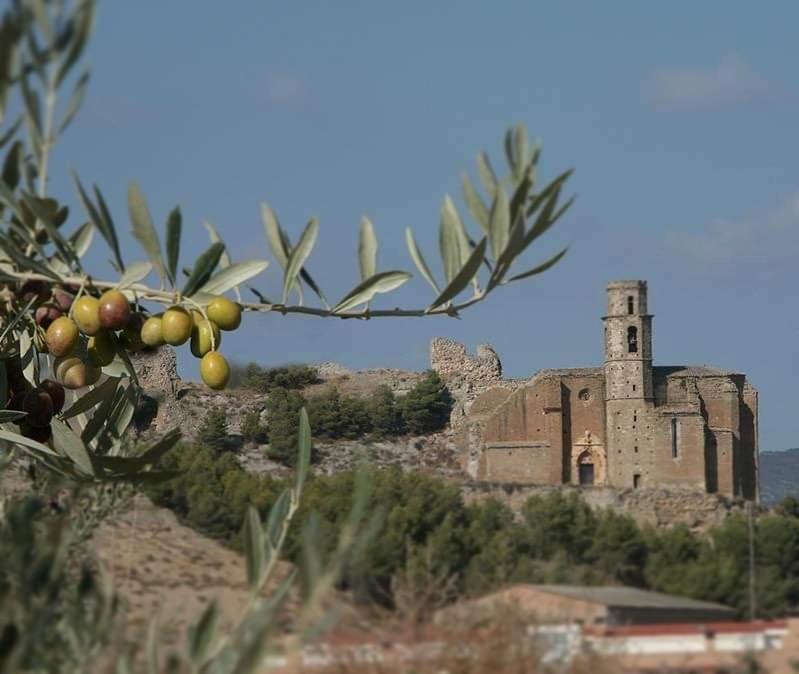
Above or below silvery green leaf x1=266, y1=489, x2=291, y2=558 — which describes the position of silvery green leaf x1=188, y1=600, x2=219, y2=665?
below

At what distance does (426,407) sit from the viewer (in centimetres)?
5072

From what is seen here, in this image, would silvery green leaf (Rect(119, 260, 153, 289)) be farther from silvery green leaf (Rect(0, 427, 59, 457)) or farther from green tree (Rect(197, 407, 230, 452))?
green tree (Rect(197, 407, 230, 452))

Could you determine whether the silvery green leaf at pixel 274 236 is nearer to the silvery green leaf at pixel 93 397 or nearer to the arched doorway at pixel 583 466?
the silvery green leaf at pixel 93 397

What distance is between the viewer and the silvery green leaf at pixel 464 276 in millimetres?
2740

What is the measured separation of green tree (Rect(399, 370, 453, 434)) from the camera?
5062cm

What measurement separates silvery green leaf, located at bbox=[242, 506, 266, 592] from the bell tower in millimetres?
43627

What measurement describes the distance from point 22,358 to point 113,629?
103 centimetres

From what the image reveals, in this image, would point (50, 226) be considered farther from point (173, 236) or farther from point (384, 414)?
point (384, 414)

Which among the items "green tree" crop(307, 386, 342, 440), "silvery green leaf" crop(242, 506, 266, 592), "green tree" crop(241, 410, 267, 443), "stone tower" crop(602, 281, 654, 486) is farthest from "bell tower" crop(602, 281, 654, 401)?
"silvery green leaf" crop(242, 506, 266, 592)

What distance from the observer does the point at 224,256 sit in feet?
10.4

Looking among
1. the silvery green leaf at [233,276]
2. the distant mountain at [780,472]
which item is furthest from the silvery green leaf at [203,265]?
the distant mountain at [780,472]

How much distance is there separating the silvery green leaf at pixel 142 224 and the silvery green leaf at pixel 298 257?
236 millimetres

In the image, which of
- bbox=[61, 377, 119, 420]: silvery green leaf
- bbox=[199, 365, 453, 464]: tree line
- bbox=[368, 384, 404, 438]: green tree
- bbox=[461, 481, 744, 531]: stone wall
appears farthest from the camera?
bbox=[368, 384, 404, 438]: green tree

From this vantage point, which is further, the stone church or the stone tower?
the stone tower
